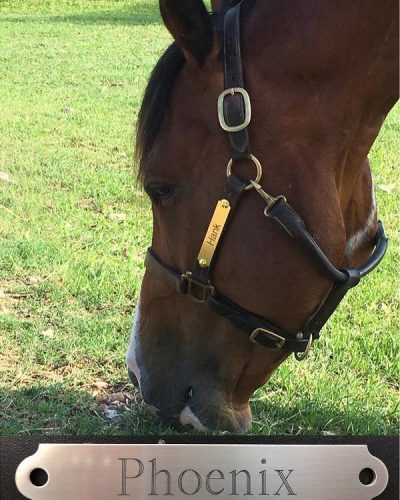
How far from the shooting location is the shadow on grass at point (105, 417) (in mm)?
1051

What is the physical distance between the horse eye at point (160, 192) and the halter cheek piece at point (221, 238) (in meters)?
0.06

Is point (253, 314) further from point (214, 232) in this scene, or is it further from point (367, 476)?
point (367, 476)

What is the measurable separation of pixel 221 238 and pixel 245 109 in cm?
14

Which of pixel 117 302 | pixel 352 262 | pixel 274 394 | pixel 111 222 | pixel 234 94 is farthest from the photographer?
pixel 111 222

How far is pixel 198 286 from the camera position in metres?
0.78

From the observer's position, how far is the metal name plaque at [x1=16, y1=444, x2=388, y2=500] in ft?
2.60

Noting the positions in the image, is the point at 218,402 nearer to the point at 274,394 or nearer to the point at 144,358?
the point at 144,358

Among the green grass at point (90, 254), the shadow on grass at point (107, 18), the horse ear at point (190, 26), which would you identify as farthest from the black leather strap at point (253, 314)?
the shadow on grass at point (107, 18)

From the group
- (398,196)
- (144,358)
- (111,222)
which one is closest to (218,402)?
(144,358)

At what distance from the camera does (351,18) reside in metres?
0.72

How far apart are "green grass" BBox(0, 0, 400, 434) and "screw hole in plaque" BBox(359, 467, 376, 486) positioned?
0.25 metres

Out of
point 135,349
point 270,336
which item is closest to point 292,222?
point 270,336

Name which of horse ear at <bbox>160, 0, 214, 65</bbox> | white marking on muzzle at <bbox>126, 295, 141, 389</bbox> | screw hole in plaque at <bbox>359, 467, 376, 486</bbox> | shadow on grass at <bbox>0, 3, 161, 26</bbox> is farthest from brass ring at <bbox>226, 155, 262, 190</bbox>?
shadow on grass at <bbox>0, 3, 161, 26</bbox>

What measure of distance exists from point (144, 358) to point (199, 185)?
0.25 m
